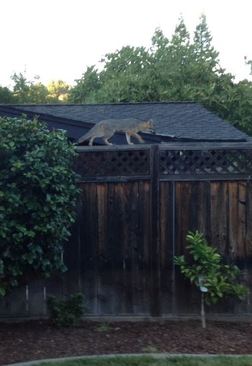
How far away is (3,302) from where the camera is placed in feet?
23.1

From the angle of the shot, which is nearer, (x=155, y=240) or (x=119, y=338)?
(x=119, y=338)

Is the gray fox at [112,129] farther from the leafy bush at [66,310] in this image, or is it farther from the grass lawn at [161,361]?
the grass lawn at [161,361]

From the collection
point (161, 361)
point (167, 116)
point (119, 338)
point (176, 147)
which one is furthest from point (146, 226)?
point (167, 116)

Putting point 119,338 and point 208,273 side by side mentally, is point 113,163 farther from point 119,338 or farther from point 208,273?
point 119,338

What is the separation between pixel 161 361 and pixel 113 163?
2.49 metres

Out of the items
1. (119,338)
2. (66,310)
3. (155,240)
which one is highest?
(155,240)

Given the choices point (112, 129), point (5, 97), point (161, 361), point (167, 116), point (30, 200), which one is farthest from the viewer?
point (5, 97)

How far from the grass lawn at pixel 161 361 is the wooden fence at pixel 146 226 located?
1595 mm

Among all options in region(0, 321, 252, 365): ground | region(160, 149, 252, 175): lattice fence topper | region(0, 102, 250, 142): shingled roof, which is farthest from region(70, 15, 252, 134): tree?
region(0, 321, 252, 365): ground

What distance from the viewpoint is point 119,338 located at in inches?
243

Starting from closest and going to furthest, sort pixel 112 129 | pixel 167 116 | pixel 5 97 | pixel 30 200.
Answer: pixel 30 200 < pixel 112 129 < pixel 167 116 < pixel 5 97

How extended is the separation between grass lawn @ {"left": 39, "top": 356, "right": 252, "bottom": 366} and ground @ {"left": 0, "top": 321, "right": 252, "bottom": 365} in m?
0.29

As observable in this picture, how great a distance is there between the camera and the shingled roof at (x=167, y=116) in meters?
12.1

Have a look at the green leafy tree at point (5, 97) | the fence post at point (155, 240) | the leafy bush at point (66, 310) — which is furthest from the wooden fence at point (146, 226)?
the green leafy tree at point (5, 97)
